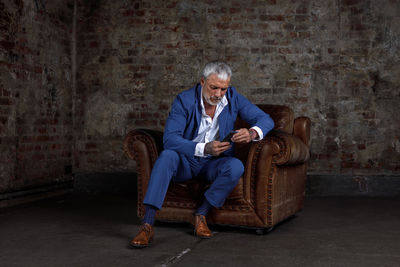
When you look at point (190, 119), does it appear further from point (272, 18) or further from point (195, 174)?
point (272, 18)

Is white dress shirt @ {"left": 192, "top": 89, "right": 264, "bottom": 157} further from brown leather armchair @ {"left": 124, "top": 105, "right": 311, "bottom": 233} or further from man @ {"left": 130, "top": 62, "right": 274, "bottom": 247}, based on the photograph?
brown leather armchair @ {"left": 124, "top": 105, "right": 311, "bottom": 233}

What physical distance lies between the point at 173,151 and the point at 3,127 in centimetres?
232

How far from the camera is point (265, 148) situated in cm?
346

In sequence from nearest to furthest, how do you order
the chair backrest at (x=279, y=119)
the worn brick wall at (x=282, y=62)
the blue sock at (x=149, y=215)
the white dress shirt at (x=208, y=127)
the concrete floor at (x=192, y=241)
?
1. the concrete floor at (x=192, y=241)
2. the blue sock at (x=149, y=215)
3. the white dress shirt at (x=208, y=127)
4. the chair backrest at (x=279, y=119)
5. the worn brick wall at (x=282, y=62)

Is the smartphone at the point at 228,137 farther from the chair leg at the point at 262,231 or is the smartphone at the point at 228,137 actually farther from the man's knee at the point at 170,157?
the chair leg at the point at 262,231

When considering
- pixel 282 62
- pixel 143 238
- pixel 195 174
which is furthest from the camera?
pixel 282 62

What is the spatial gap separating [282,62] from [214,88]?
256 cm

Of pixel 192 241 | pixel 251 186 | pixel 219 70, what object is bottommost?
pixel 192 241

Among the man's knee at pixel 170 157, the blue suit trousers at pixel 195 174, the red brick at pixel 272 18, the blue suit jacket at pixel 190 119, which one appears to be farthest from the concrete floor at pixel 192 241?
the red brick at pixel 272 18

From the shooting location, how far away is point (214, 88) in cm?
348

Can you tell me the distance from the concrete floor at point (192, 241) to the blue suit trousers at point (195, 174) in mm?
307

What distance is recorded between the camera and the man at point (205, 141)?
10.7 feet

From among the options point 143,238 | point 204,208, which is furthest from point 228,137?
point 143,238

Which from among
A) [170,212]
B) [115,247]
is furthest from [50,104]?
[115,247]
